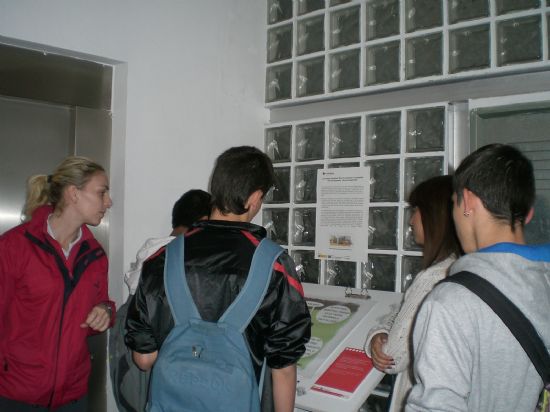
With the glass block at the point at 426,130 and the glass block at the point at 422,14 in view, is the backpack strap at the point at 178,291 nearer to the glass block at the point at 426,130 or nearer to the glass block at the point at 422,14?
the glass block at the point at 426,130

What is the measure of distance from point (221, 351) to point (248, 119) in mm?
Answer: 1671

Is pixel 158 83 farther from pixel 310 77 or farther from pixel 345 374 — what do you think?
pixel 345 374

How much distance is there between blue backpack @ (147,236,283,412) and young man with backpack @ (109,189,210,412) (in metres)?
0.56

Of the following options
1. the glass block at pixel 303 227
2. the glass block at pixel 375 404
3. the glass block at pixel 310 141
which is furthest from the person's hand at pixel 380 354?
the glass block at pixel 310 141

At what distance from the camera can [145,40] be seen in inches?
80.9

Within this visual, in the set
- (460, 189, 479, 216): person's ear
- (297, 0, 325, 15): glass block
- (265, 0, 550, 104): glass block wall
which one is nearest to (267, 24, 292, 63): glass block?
(265, 0, 550, 104): glass block wall

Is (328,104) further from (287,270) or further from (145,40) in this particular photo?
(287,270)

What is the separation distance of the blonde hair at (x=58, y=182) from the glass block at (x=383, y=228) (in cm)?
126

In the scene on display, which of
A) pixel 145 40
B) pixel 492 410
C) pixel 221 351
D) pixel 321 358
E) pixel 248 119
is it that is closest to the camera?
pixel 492 410

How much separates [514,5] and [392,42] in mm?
528

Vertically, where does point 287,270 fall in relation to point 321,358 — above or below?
above

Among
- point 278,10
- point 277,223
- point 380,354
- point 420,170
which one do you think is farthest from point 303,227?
point 278,10

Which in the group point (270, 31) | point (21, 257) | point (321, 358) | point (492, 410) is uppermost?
point (270, 31)

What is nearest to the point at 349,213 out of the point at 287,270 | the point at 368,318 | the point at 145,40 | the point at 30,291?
the point at 368,318
